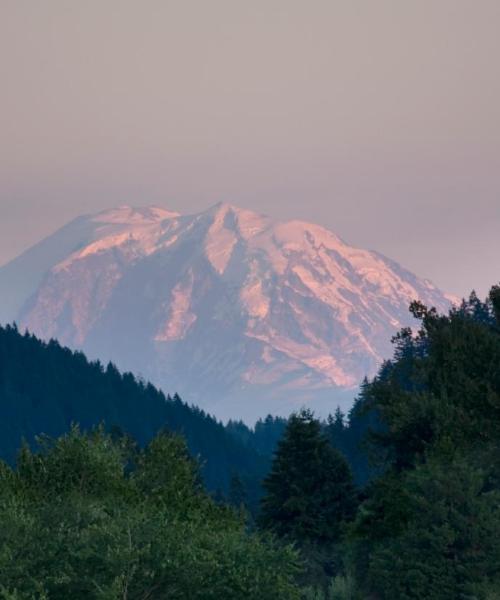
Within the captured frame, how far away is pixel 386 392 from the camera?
80.8 m

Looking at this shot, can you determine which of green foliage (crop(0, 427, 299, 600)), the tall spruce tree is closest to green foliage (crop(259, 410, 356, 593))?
the tall spruce tree

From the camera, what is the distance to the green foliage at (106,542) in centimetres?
4962

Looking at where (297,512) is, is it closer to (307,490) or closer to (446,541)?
(307,490)

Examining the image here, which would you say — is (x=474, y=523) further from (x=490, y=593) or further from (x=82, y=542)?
(x=82, y=542)

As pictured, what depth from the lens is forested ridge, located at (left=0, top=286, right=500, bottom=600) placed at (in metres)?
50.6

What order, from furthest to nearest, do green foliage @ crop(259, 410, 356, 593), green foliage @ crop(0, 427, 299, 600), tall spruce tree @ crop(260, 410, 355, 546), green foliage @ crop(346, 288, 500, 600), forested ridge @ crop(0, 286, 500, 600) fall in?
tall spruce tree @ crop(260, 410, 355, 546), green foliage @ crop(259, 410, 356, 593), green foliage @ crop(346, 288, 500, 600), forested ridge @ crop(0, 286, 500, 600), green foliage @ crop(0, 427, 299, 600)

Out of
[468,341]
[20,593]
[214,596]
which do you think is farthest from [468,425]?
[20,593]

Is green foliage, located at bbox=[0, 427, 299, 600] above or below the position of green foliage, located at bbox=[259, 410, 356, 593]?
below

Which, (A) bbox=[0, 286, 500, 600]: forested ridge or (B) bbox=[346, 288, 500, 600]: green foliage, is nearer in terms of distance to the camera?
(A) bbox=[0, 286, 500, 600]: forested ridge

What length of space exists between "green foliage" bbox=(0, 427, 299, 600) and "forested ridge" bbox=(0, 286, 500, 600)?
67mm

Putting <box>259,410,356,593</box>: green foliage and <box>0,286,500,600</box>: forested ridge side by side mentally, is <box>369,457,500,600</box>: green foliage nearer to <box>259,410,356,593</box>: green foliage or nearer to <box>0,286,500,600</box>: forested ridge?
<box>0,286,500,600</box>: forested ridge

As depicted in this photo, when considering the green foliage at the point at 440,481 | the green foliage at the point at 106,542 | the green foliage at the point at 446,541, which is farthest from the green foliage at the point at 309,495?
the green foliage at the point at 106,542

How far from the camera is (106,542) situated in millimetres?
50719

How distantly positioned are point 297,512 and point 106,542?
4653 centimetres
